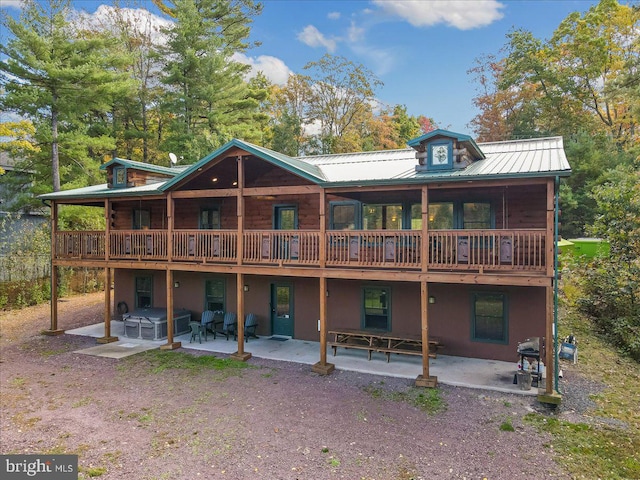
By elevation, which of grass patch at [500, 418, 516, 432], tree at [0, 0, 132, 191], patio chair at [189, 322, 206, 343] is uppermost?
tree at [0, 0, 132, 191]

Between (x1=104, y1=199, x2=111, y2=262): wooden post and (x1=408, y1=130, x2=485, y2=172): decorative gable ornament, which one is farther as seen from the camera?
(x1=104, y1=199, x2=111, y2=262): wooden post

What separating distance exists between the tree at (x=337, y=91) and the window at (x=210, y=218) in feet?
69.7

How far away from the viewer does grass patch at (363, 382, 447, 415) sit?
9.18 m

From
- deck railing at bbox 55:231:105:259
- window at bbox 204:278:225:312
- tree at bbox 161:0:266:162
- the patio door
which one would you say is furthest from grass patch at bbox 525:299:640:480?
tree at bbox 161:0:266:162

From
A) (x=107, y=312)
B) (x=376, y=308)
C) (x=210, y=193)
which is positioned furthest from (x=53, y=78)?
(x=376, y=308)

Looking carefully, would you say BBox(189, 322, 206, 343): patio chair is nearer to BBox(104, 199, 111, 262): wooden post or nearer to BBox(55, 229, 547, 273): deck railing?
BBox(55, 229, 547, 273): deck railing

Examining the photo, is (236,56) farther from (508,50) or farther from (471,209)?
(471,209)

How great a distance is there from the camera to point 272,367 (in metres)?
12.0

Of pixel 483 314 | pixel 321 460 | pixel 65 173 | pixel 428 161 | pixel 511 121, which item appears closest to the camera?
pixel 321 460

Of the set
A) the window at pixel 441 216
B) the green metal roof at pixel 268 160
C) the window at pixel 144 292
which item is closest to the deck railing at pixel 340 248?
the window at pixel 441 216

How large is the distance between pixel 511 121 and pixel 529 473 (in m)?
33.7

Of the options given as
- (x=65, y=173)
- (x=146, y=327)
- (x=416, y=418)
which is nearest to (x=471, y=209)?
(x=416, y=418)

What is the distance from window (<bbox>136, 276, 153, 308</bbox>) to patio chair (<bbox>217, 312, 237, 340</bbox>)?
4.12m

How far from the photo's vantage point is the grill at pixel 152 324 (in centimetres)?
1520
